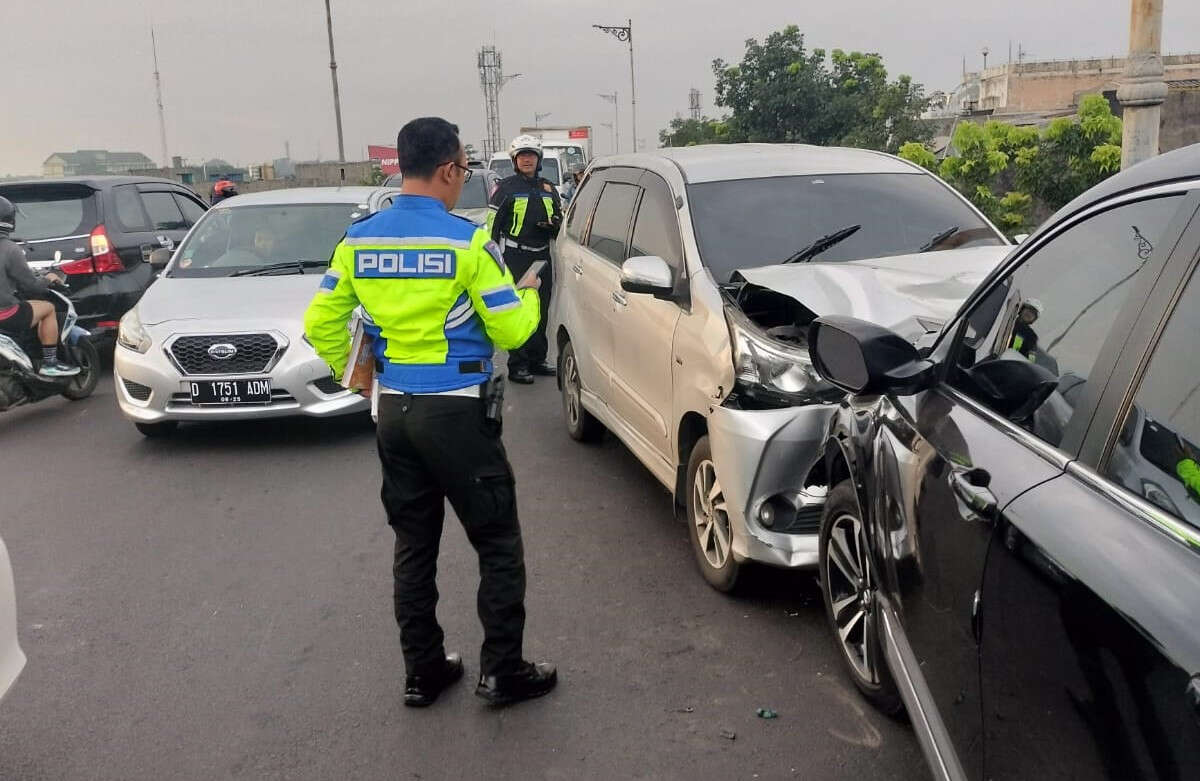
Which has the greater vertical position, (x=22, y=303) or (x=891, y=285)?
(x=891, y=285)

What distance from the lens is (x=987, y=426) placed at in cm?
255

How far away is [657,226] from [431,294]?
233cm

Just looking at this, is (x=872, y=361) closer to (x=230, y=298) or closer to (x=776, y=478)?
(x=776, y=478)

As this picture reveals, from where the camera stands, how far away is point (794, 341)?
175 inches

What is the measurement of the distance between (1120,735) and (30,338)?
8.95m

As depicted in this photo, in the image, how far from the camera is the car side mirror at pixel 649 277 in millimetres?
4922

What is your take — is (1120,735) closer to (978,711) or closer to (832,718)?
(978,711)

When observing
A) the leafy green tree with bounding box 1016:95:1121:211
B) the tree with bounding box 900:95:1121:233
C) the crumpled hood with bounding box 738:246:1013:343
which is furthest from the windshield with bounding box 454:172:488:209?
the crumpled hood with bounding box 738:246:1013:343

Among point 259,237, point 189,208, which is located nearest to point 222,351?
point 259,237

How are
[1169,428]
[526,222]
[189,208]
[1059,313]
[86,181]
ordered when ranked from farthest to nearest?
[189,208] < [86,181] < [526,222] < [1059,313] < [1169,428]

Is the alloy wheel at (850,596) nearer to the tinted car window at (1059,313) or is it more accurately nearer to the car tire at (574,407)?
the tinted car window at (1059,313)

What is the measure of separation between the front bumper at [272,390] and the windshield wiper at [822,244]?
336cm

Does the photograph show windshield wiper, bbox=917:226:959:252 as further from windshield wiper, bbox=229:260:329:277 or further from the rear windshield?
the rear windshield

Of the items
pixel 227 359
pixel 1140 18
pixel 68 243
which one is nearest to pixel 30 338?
pixel 68 243
